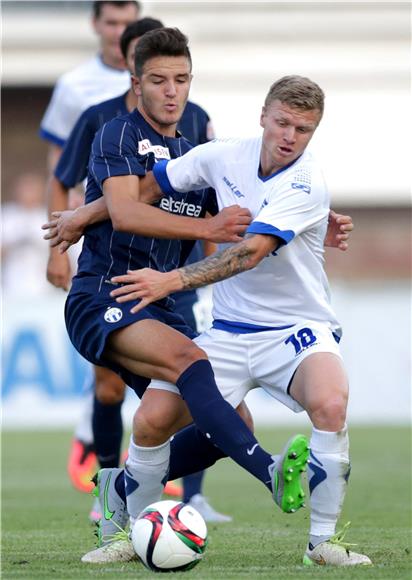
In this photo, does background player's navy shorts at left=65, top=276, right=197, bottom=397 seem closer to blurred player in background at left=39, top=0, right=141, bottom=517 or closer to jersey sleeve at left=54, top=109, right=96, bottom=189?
jersey sleeve at left=54, top=109, right=96, bottom=189

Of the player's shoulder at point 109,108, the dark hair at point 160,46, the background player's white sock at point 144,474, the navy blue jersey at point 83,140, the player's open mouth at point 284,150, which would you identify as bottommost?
the background player's white sock at point 144,474

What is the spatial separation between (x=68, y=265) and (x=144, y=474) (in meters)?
2.25

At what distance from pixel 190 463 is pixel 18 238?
976 cm

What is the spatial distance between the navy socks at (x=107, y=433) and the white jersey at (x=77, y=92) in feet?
6.54

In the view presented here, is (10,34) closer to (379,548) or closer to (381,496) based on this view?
(381,496)

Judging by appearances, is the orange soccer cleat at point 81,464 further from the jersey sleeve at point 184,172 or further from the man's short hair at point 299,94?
the man's short hair at point 299,94

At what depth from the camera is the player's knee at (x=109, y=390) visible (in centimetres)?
745

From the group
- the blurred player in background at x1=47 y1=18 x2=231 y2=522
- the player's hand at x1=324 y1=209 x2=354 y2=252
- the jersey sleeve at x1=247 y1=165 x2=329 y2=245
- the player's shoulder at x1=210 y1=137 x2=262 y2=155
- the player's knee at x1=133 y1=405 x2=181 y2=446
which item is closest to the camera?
the jersey sleeve at x1=247 y1=165 x2=329 y2=245

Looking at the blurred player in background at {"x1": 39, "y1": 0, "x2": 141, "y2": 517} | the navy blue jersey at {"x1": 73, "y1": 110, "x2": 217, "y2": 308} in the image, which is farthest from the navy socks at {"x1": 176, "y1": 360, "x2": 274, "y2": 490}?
the blurred player in background at {"x1": 39, "y1": 0, "x2": 141, "y2": 517}

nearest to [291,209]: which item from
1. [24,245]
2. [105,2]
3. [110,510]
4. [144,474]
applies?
[144,474]

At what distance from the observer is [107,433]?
7406 millimetres

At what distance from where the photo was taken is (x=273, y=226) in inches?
213

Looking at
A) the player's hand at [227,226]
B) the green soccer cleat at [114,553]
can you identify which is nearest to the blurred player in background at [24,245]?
the green soccer cleat at [114,553]

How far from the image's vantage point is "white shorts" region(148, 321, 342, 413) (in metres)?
5.59
